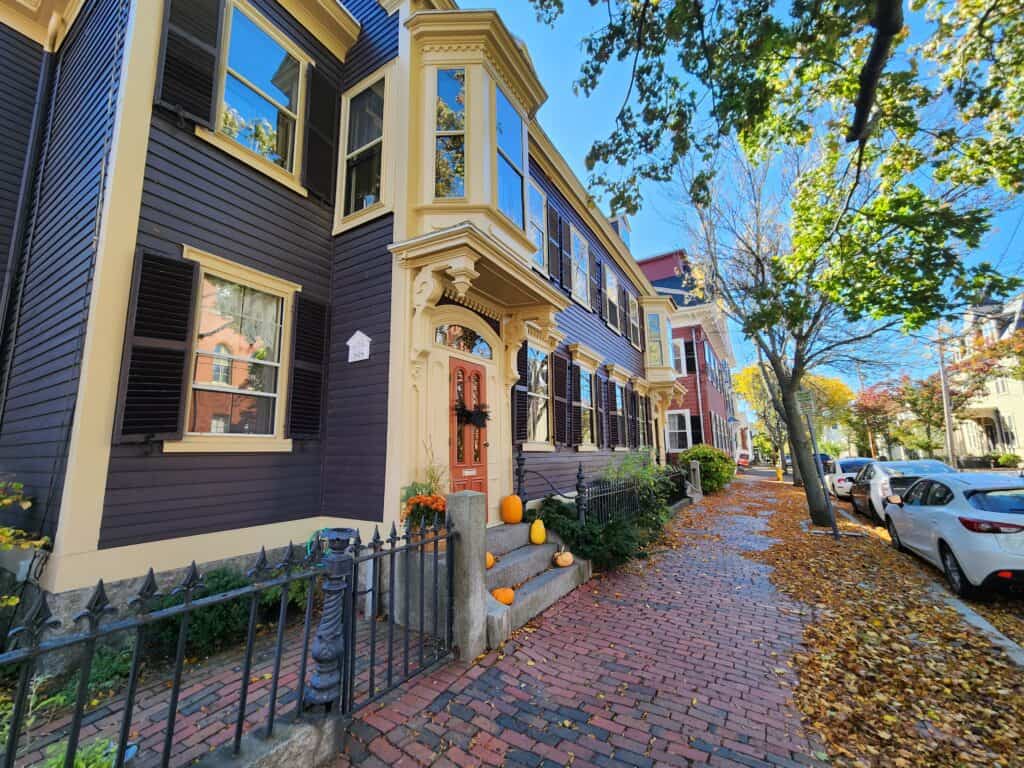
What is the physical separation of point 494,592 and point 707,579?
348 centimetres

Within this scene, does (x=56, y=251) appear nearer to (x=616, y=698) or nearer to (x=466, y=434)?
(x=466, y=434)

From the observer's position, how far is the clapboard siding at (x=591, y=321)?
9.85m

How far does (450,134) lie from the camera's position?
616cm

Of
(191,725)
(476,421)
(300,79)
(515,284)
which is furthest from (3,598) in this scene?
(300,79)

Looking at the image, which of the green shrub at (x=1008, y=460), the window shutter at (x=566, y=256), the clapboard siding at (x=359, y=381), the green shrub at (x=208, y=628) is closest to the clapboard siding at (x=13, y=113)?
the clapboard siding at (x=359, y=381)

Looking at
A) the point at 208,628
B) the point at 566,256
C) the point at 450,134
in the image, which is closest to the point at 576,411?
the point at 566,256

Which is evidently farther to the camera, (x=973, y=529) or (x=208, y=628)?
(x=973, y=529)

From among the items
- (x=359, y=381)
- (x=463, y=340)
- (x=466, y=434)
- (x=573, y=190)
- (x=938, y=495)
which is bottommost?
(x=938, y=495)

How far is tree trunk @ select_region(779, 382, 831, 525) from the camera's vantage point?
10.0 metres

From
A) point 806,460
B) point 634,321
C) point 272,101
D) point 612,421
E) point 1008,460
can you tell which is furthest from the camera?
point 1008,460

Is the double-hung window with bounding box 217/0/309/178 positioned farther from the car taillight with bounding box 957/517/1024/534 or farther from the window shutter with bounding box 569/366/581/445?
the car taillight with bounding box 957/517/1024/534

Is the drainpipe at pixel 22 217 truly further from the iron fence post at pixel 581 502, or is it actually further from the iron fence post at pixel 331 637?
the iron fence post at pixel 581 502

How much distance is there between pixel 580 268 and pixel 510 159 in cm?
460

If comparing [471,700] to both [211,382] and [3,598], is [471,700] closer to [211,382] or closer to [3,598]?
[3,598]
